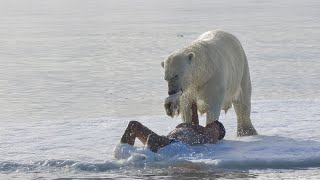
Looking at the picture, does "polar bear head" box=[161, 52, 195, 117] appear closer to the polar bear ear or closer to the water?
the polar bear ear

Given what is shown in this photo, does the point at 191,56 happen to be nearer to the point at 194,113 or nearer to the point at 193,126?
the point at 193,126

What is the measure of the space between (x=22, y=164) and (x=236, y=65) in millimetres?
2863

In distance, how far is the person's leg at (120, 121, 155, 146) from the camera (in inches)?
319

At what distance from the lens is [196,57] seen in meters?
8.61

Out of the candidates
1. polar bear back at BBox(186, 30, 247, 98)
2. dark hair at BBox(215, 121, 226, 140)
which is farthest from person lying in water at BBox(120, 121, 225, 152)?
polar bear back at BBox(186, 30, 247, 98)

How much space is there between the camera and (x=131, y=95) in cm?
1274

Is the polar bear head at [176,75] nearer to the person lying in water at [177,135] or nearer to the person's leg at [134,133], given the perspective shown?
the person lying in water at [177,135]

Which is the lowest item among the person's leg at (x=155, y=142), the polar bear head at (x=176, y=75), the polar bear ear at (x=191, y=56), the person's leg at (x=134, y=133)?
the person's leg at (x=155, y=142)

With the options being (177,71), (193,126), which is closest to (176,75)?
(177,71)

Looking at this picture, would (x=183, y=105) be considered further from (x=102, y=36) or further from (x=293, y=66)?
(x=102, y=36)

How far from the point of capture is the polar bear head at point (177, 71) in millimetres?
8273

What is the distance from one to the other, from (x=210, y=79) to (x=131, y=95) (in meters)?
4.12

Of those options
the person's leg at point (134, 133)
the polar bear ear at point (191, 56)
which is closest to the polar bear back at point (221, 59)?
the polar bear ear at point (191, 56)

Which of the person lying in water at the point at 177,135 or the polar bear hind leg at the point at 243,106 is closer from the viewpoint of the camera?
the person lying in water at the point at 177,135
